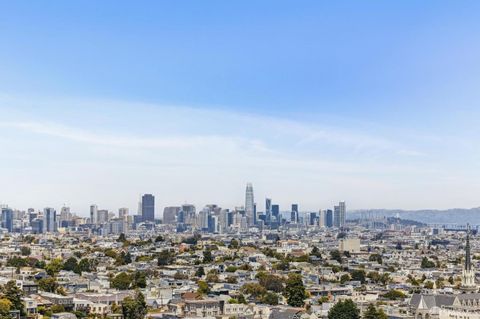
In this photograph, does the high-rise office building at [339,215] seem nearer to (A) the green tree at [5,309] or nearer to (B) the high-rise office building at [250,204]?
(B) the high-rise office building at [250,204]

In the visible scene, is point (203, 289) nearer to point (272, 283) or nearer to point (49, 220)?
point (272, 283)

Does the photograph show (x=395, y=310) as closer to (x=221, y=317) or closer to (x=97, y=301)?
(x=221, y=317)

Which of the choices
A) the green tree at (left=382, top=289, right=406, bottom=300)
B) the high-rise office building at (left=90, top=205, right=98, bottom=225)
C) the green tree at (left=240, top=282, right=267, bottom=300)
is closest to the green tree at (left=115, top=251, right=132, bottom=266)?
the green tree at (left=240, top=282, right=267, bottom=300)

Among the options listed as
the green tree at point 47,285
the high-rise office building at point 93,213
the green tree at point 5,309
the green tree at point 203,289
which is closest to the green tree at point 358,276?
the green tree at point 203,289

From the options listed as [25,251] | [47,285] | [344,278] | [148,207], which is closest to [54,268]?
[47,285]

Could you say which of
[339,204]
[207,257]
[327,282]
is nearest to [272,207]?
[339,204]

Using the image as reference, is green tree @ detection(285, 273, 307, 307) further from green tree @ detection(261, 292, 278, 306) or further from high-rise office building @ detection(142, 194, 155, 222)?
high-rise office building @ detection(142, 194, 155, 222)
